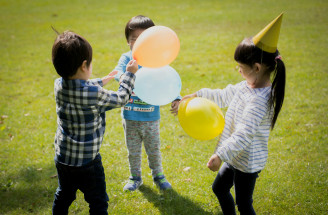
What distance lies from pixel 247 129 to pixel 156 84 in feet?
2.83

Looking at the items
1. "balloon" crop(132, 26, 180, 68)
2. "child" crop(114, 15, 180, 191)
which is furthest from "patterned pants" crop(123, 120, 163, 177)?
"balloon" crop(132, 26, 180, 68)

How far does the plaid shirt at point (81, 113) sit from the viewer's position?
2.16m

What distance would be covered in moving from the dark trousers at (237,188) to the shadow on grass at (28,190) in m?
1.78

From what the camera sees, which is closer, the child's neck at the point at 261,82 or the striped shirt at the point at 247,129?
the striped shirt at the point at 247,129

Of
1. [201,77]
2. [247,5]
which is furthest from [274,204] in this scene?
[247,5]

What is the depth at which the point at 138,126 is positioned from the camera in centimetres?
314

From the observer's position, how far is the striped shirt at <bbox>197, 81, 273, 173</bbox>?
83.1 inches

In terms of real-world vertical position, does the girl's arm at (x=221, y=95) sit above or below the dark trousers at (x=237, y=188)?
above

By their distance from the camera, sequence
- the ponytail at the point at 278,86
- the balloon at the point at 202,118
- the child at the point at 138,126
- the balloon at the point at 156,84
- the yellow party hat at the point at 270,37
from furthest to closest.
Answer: the child at the point at 138,126, the balloon at the point at 156,84, the balloon at the point at 202,118, the ponytail at the point at 278,86, the yellow party hat at the point at 270,37

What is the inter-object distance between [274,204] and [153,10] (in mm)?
11727

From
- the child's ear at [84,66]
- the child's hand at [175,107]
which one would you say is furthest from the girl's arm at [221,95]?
the child's ear at [84,66]

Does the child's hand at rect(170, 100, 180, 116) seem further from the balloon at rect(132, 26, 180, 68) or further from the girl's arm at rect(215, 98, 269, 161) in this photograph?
the girl's arm at rect(215, 98, 269, 161)

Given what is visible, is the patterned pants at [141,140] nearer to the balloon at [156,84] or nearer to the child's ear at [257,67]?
the balloon at [156,84]

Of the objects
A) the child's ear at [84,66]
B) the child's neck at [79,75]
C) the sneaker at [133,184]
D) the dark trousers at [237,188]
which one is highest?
the child's ear at [84,66]
